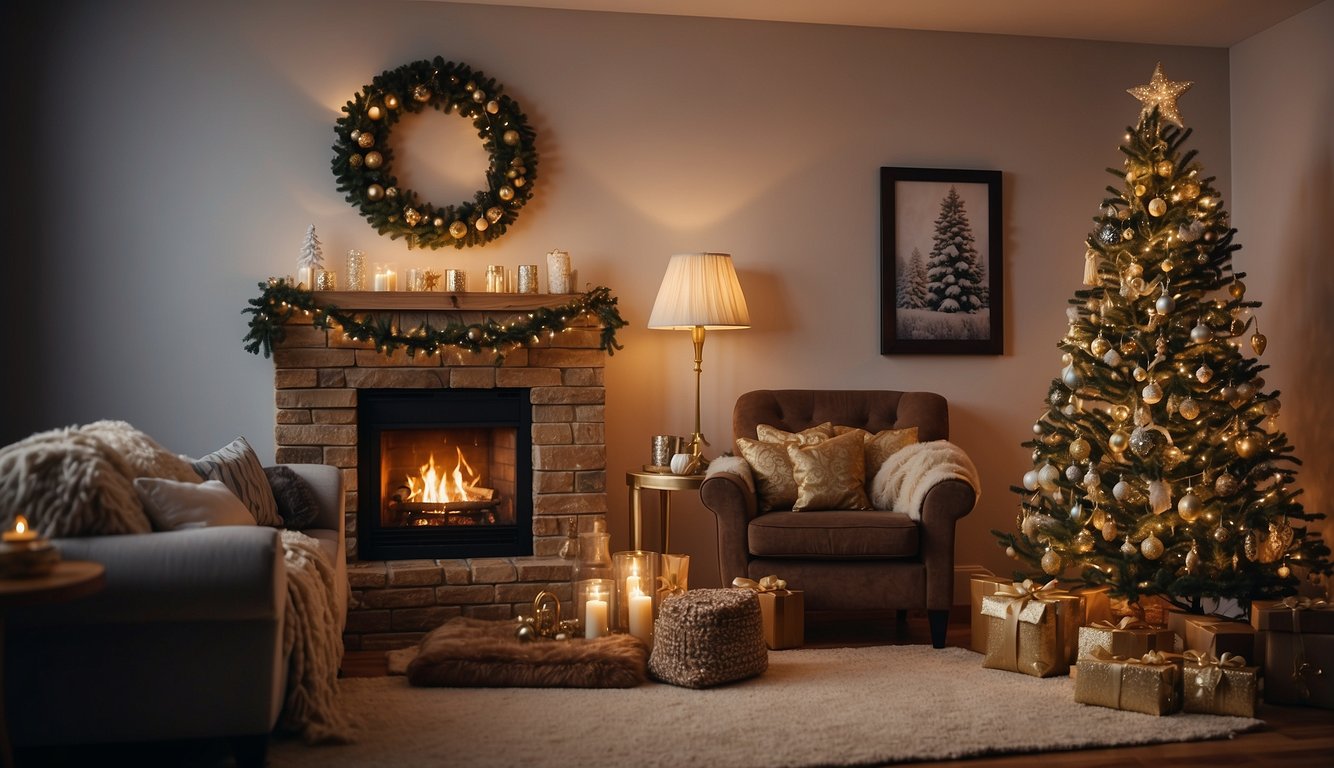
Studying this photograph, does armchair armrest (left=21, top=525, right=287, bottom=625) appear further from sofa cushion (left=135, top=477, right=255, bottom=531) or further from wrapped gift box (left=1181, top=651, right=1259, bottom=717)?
wrapped gift box (left=1181, top=651, right=1259, bottom=717)

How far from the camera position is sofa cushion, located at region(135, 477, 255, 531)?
272 cm

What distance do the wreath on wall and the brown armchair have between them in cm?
152

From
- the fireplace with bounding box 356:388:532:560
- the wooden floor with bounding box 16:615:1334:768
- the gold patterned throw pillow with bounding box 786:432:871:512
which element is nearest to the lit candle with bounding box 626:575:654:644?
the gold patterned throw pillow with bounding box 786:432:871:512

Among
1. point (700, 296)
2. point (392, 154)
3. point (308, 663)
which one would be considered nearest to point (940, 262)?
point (700, 296)

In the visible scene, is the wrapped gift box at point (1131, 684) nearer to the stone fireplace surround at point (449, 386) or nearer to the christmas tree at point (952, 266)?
the stone fireplace surround at point (449, 386)

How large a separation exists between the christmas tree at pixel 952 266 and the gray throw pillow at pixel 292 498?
114 inches

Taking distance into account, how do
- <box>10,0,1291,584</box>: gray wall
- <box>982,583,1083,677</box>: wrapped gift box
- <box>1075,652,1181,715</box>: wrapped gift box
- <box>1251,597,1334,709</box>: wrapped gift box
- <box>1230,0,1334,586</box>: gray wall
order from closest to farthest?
<box>1075,652,1181,715</box>: wrapped gift box
<box>1251,597,1334,709</box>: wrapped gift box
<box>982,583,1083,677</box>: wrapped gift box
<box>10,0,1291,584</box>: gray wall
<box>1230,0,1334,586</box>: gray wall

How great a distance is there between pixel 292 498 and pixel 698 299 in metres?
1.79

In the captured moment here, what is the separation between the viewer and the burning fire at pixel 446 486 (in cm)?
473

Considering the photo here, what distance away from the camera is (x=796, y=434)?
4.65m

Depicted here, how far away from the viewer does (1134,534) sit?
3830mm

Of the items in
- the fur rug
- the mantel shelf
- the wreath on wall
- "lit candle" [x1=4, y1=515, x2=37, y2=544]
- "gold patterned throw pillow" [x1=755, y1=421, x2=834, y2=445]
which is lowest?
the fur rug

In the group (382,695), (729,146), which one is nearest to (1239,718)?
(382,695)

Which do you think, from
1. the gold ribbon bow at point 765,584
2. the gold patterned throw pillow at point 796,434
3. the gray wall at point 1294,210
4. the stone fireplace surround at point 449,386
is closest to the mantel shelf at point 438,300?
the stone fireplace surround at point 449,386
